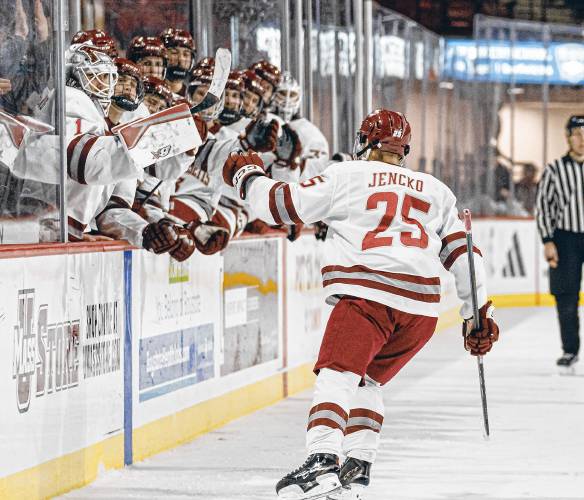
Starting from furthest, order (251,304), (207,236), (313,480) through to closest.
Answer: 1. (251,304)
2. (207,236)
3. (313,480)

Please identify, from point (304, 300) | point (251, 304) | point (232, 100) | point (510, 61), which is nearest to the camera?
point (232, 100)

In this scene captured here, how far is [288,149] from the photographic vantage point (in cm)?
768

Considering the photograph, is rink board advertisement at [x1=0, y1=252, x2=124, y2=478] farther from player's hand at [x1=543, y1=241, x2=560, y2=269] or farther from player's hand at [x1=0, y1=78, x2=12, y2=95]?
player's hand at [x1=543, y1=241, x2=560, y2=269]

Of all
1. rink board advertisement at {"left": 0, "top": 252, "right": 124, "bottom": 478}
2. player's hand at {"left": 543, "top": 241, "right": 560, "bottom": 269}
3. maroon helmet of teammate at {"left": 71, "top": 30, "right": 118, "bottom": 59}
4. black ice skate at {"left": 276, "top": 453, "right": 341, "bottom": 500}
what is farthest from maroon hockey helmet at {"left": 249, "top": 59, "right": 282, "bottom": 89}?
black ice skate at {"left": 276, "top": 453, "right": 341, "bottom": 500}

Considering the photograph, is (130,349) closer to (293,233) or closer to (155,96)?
(155,96)

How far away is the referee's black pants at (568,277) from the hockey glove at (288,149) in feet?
6.37

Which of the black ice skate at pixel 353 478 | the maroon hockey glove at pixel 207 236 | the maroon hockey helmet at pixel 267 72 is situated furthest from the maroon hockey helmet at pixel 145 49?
the black ice skate at pixel 353 478

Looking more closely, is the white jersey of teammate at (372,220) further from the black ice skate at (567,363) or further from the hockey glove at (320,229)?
the black ice skate at (567,363)

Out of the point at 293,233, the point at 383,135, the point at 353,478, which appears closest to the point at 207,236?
the point at 383,135

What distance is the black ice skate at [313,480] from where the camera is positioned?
175 inches

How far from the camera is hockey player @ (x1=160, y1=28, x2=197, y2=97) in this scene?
670 centimetres

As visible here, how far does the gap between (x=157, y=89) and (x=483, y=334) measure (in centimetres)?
190

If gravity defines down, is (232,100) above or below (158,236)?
above

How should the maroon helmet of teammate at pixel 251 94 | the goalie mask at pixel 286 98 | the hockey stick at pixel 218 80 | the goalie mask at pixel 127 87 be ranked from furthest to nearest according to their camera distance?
1. the goalie mask at pixel 286 98
2. the maroon helmet of teammate at pixel 251 94
3. the hockey stick at pixel 218 80
4. the goalie mask at pixel 127 87
